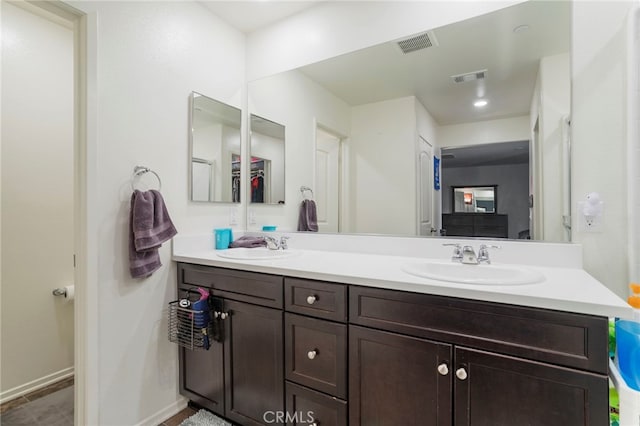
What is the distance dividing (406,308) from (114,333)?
1482 mm

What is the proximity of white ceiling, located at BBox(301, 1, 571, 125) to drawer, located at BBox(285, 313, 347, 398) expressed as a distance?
4.25ft

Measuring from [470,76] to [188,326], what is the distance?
80.9 inches

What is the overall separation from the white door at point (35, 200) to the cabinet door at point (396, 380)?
222cm

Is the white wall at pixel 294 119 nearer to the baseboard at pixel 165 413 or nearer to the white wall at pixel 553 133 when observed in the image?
the white wall at pixel 553 133

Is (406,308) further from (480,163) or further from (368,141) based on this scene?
(368,141)

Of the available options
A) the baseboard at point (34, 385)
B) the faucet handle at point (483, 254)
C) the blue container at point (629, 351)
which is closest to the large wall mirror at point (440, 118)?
the faucet handle at point (483, 254)

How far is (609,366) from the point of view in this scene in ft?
2.92

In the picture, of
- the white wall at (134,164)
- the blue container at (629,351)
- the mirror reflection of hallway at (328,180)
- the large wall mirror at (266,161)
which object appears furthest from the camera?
the large wall mirror at (266,161)

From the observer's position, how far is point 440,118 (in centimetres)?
175

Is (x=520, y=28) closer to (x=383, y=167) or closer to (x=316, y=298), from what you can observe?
(x=383, y=167)

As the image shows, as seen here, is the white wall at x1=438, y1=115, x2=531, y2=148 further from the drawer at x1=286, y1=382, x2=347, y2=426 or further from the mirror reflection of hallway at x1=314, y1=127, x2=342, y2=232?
the drawer at x1=286, y1=382, x2=347, y2=426

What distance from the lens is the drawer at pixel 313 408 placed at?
1260mm

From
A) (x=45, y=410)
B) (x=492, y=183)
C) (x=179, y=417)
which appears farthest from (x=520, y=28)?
(x=45, y=410)

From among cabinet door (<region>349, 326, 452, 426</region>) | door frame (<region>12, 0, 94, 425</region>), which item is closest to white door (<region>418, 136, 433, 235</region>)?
cabinet door (<region>349, 326, 452, 426</region>)
